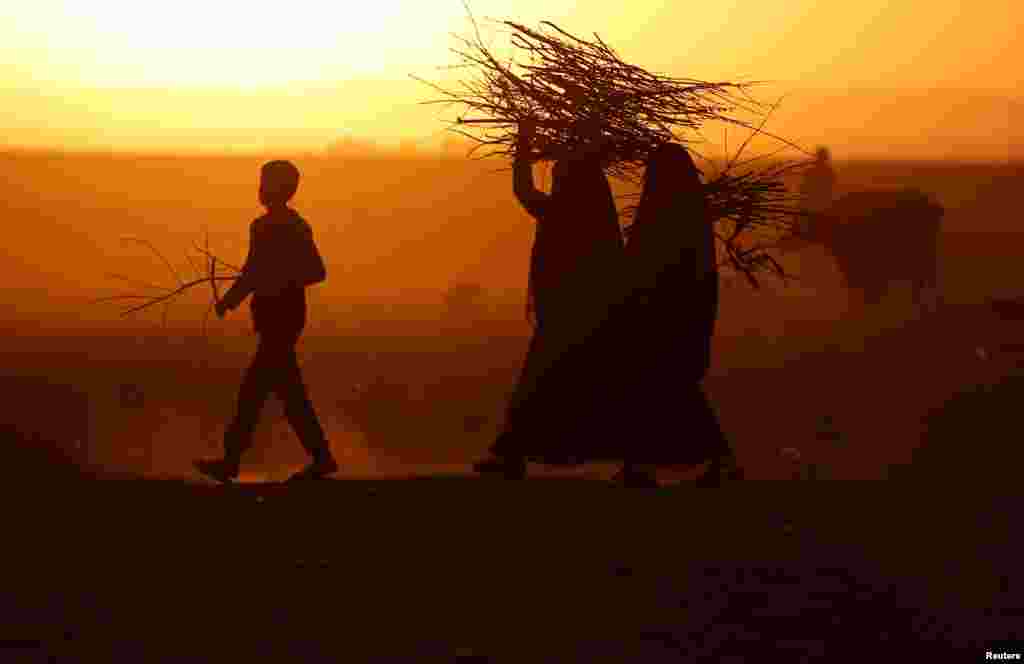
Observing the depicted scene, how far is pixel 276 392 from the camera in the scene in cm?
1042

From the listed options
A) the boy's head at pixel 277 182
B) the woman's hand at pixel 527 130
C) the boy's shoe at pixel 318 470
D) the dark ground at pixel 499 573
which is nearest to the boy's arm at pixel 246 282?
the boy's head at pixel 277 182

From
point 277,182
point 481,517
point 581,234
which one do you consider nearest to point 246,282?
point 277,182

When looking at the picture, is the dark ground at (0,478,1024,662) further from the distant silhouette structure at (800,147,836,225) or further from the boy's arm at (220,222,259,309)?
the distant silhouette structure at (800,147,836,225)

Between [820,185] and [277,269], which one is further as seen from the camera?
[820,185]

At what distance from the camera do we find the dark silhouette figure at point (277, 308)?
33.8ft

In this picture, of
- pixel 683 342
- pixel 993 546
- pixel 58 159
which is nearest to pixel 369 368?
pixel 683 342

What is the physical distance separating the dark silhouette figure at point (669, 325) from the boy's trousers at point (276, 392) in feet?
5.98

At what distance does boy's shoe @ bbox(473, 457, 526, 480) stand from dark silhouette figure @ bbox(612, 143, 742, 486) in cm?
58

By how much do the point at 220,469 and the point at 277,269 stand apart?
1.20 meters

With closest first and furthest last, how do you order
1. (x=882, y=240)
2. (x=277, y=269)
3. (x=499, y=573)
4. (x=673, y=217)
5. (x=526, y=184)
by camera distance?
(x=499, y=573)
(x=673, y=217)
(x=526, y=184)
(x=277, y=269)
(x=882, y=240)

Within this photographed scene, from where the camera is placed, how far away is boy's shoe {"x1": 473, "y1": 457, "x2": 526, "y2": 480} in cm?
1020

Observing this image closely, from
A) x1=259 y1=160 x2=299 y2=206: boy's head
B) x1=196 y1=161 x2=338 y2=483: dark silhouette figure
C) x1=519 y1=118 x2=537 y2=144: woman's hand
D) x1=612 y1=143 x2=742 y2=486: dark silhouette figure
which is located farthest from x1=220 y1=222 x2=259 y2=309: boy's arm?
x1=612 y1=143 x2=742 y2=486: dark silhouette figure

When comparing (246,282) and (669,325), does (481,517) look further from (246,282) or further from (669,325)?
(246,282)

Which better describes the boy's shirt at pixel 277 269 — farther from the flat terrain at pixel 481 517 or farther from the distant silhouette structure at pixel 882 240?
the distant silhouette structure at pixel 882 240
